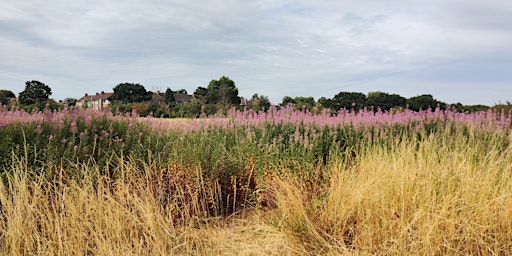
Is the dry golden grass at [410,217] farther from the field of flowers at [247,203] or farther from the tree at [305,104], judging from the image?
the tree at [305,104]

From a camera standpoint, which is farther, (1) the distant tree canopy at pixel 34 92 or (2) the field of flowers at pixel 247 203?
(1) the distant tree canopy at pixel 34 92

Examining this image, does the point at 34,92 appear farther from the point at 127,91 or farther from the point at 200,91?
the point at 200,91

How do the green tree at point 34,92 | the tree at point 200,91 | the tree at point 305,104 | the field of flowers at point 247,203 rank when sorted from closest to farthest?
the field of flowers at point 247,203 → the tree at point 305,104 → the green tree at point 34,92 → the tree at point 200,91

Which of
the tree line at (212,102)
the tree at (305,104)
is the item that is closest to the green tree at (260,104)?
the tree line at (212,102)

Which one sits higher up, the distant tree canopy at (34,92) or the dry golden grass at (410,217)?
the distant tree canopy at (34,92)

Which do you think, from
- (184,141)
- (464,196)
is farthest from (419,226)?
(184,141)

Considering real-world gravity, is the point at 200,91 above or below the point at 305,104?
above

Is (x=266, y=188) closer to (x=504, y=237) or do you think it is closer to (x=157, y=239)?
(x=157, y=239)

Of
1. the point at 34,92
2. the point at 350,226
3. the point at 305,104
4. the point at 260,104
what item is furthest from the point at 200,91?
the point at 350,226

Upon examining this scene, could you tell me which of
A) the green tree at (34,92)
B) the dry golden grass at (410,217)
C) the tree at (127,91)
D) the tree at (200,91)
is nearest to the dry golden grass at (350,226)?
the dry golden grass at (410,217)

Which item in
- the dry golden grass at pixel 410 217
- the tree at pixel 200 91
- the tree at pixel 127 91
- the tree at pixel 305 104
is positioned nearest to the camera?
the dry golden grass at pixel 410 217

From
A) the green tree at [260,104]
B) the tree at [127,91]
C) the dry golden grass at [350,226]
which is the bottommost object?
the dry golden grass at [350,226]

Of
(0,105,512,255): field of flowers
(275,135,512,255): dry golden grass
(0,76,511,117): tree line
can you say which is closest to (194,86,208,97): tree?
(0,76,511,117): tree line

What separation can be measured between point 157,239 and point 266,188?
166cm
